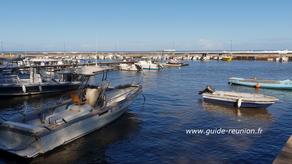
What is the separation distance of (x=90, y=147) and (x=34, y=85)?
20797 mm

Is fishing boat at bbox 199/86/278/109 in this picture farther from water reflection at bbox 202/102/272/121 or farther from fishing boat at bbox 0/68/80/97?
fishing boat at bbox 0/68/80/97

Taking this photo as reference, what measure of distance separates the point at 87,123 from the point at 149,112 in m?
8.52

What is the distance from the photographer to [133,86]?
1121 inches

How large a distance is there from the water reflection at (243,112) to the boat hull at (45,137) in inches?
457

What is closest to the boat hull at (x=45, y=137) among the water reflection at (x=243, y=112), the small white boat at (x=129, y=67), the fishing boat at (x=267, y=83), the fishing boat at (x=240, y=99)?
the water reflection at (x=243, y=112)

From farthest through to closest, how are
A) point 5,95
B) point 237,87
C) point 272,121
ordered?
point 237,87 < point 5,95 < point 272,121

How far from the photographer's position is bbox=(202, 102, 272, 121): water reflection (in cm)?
2526

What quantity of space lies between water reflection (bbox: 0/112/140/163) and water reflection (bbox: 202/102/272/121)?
8.39 metres

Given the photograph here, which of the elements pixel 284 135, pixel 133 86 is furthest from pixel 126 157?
pixel 133 86

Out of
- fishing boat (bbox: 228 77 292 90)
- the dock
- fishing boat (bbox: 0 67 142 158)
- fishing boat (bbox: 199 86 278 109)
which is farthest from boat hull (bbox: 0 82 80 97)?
the dock

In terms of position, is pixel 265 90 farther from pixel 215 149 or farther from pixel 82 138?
pixel 82 138

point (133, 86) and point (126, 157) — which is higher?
point (133, 86)

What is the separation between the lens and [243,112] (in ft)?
87.2

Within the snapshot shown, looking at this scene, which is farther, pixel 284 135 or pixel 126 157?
pixel 284 135
